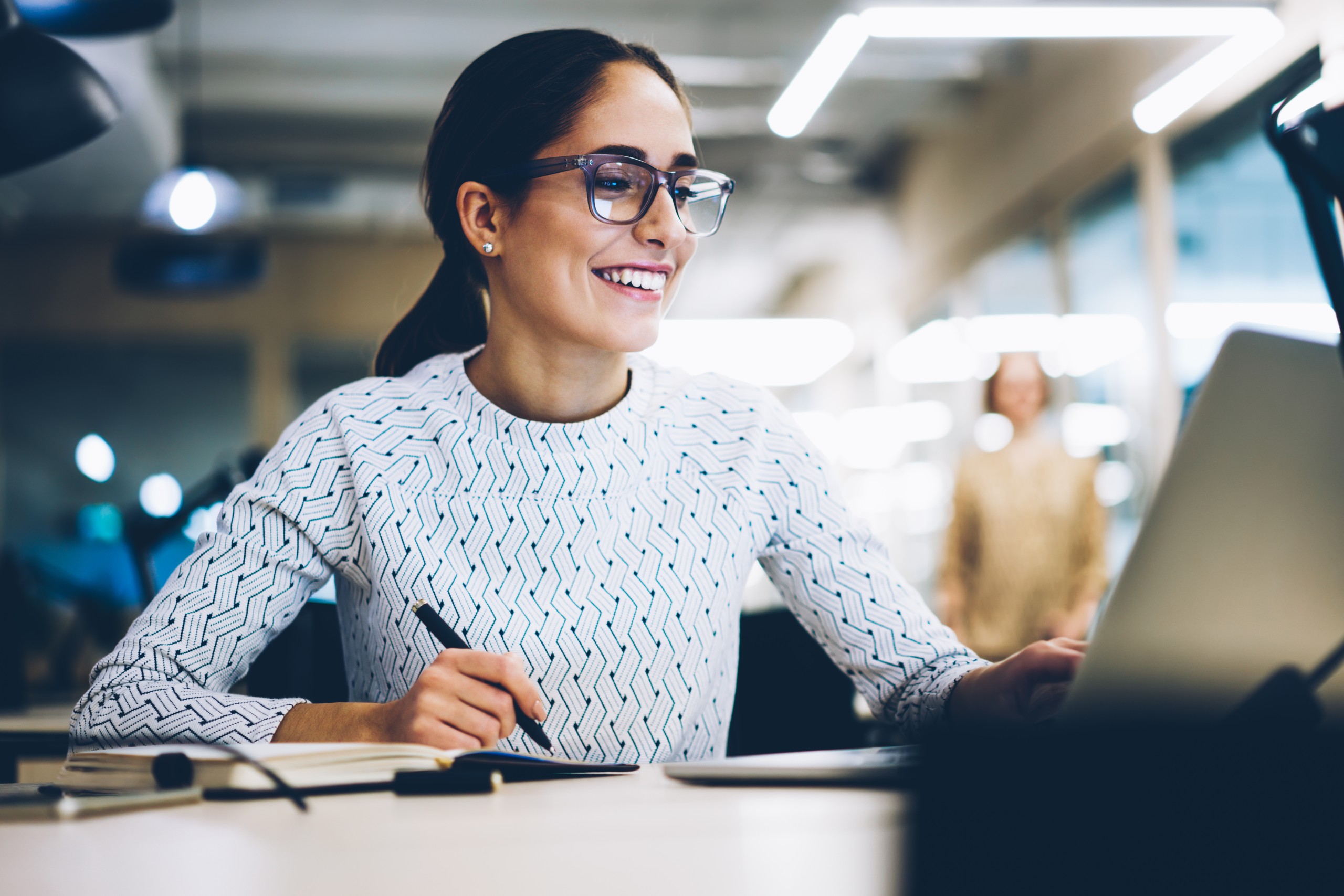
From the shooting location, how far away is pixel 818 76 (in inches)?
148

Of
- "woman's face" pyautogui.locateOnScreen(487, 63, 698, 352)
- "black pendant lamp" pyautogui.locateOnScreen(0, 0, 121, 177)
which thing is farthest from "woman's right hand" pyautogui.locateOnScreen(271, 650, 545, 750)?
"black pendant lamp" pyautogui.locateOnScreen(0, 0, 121, 177)

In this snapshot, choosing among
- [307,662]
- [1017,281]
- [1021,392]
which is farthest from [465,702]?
[1017,281]

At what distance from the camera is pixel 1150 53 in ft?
15.8

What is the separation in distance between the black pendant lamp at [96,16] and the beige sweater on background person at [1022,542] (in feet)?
9.93

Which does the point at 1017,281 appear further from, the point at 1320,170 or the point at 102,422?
the point at 102,422

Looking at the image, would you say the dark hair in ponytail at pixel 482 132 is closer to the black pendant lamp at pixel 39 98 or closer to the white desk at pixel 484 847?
the black pendant lamp at pixel 39 98

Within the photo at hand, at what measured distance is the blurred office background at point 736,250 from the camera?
445cm

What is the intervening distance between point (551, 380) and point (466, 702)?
54cm

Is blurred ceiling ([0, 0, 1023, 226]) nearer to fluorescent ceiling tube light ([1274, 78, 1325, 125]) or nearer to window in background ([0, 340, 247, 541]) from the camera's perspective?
window in background ([0, 340, 247, 541])

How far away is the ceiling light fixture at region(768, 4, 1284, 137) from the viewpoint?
3.39 meters

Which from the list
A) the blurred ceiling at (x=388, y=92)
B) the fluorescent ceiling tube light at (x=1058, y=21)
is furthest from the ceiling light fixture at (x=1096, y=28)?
the blurred ceiling at (x=388, y=92)

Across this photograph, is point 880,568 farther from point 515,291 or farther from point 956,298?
point 956,298

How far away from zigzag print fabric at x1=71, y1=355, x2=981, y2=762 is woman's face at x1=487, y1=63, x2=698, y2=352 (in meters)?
0.11

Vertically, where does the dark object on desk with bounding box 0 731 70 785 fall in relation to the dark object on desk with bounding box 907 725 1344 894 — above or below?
below
